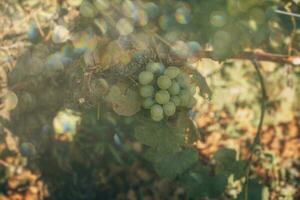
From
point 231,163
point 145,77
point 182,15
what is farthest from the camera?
point 231,163

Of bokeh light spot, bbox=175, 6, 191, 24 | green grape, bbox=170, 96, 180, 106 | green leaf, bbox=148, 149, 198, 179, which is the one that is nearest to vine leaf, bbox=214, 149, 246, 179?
green leaf, bbox=148, 149, 198, 179

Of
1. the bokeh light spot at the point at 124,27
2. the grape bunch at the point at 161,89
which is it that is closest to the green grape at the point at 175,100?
the grape bunch at the point at 161,89

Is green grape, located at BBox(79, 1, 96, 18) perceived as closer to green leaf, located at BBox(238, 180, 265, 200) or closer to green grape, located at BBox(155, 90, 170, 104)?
green grape, located at BBox(155, 90, 170, 104)

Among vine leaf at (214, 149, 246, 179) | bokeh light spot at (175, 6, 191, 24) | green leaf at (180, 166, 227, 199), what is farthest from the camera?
green leaf at (180, 166, 227, 199)

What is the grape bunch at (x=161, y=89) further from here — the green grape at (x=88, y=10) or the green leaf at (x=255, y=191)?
the green leaf at (x=255, y=191)

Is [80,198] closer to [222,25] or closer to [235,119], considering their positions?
[235,119]

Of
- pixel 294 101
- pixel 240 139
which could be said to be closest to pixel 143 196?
pixel 240 139

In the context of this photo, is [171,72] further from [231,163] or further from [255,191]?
[255,191]

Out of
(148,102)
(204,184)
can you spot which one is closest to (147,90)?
(148,102)

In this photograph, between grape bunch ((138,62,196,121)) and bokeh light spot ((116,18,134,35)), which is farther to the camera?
bokeh light spot ((116,18,134,35))
